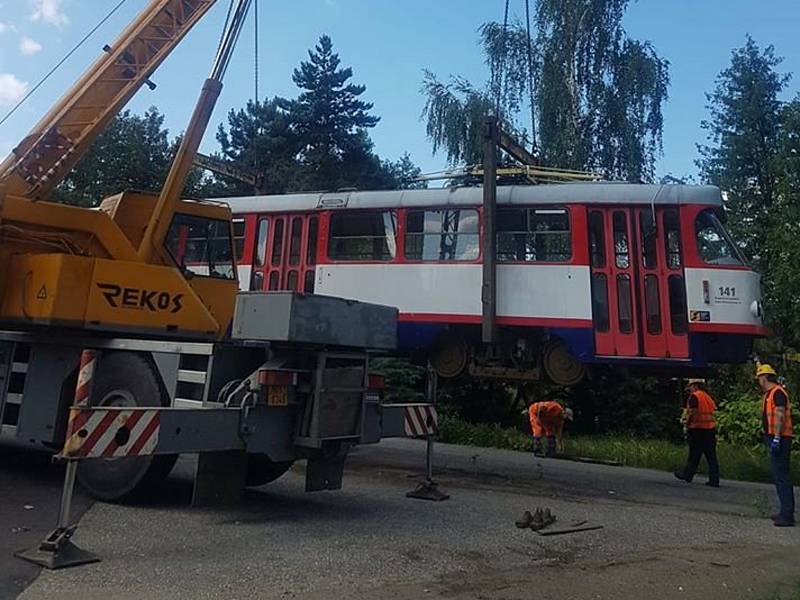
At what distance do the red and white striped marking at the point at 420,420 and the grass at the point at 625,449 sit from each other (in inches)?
229

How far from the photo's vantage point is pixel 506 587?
4.98 meters

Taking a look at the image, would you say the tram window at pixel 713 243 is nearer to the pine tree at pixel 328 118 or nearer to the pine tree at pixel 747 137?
the pine tree at pixel 747 137

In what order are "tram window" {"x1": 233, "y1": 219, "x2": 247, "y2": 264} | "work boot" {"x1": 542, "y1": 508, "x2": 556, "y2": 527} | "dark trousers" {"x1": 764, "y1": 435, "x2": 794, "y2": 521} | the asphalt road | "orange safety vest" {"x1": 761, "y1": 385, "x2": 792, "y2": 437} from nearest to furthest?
the asphalt road < "work boot" {"x1": 542, "y1": 508, "x2": 556, "y2": 527} < "dark trousers" {"x1": 764, "y1": 435, "x2": 794, "y2": 521} < "orange safety vest" {"x1": 761, "y1": 385, "x2": 792, "y2": 437} < "tram window" {"x1": 233, "y1": 219, "x2": 247, "y2": 264}

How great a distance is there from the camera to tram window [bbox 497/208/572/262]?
35.1 ft

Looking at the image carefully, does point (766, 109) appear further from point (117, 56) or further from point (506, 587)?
point (506, 587)

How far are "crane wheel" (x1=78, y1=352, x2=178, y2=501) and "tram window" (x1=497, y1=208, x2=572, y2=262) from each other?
5555 mm

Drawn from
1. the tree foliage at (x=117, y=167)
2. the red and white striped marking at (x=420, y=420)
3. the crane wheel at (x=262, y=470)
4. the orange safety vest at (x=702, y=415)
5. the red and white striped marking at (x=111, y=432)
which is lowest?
the crane wheel at (x=262, y=470)

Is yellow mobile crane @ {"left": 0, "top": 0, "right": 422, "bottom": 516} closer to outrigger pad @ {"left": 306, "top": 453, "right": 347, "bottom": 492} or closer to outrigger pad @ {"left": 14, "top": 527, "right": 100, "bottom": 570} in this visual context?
outrigger pad @ {"left": 306, "top": 453, "right": 347, "bottom": 492}

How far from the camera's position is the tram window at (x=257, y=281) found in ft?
40.2

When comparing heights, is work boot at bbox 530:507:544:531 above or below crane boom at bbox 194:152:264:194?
below

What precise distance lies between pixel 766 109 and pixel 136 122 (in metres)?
23.4

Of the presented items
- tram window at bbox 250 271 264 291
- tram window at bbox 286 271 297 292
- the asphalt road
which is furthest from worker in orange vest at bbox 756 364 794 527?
tram window at bbox 250 271 264 291

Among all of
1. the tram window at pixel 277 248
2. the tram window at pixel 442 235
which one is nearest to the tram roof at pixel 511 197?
the tram window at pixel 442 235

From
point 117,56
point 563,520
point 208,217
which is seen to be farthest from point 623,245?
point 117,56
